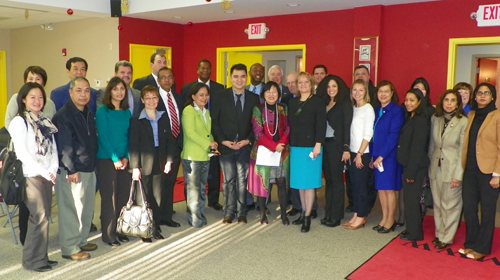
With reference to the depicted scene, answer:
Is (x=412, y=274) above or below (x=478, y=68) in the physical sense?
below

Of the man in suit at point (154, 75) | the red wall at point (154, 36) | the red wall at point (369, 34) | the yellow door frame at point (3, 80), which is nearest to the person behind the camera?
the man in suit at point (154, 75)

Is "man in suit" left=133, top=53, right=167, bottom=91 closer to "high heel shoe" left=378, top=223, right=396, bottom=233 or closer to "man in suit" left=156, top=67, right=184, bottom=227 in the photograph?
"man in suit" left=156, top=67, right=184, bottom=227

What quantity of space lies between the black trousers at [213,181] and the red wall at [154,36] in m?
3.89

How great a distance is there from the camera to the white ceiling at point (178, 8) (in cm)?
677

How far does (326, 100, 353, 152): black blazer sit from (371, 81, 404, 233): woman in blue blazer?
26cm

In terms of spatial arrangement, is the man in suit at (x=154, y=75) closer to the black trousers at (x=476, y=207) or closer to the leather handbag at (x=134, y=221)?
the leather handbag at (x=134, y=221)

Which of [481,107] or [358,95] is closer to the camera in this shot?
[481,107]

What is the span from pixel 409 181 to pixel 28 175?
3.26 metres

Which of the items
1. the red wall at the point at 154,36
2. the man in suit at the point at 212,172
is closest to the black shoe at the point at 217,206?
the man in suit at the point at 212,172

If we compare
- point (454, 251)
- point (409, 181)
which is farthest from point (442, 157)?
point (454, 251)

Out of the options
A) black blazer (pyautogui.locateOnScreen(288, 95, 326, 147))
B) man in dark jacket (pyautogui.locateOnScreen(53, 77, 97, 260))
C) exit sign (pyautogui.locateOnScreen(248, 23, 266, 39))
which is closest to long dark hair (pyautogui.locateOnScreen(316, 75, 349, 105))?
black blazer (pyautogui.locateOnScreen(288, 95, 326, 147))

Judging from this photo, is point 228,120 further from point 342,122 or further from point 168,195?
point 342,122

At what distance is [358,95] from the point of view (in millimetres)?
4539

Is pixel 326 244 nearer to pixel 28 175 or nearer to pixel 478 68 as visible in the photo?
pixel 28 175
